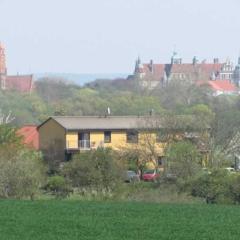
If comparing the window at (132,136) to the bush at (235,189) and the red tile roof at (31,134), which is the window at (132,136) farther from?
the bush at (235,189)

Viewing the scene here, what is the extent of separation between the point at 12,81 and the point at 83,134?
121m

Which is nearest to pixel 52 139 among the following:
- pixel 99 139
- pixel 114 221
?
pixel 99 139

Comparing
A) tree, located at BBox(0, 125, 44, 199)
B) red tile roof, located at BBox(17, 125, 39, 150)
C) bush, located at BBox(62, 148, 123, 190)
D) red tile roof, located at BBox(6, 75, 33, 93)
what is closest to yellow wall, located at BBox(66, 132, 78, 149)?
red tile roof, located at BBox(17, 125, 39, 150)

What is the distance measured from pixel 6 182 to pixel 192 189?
6086 millimetres

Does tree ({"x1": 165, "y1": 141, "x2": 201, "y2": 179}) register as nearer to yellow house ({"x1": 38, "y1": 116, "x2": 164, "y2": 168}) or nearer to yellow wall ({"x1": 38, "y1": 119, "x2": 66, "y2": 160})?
yellow house ({"x1": 38, "y1": 116, "x2": 164, "y2": 168})

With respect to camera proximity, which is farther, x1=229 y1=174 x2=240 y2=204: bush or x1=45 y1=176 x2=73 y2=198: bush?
x1=45 y1=176 x2=73 y2=198: bush

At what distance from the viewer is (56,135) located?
2382 inches

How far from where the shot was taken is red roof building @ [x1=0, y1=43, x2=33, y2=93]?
165625 millimetres

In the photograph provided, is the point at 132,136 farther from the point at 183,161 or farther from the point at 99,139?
the point at 183,161

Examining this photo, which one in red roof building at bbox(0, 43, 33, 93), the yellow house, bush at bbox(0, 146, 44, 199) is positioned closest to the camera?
bush at bbox(0, 146, 44, 199)

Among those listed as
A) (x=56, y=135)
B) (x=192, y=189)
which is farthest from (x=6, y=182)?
(x=56, y=135)

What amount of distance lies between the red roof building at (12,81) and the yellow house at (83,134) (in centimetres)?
9716

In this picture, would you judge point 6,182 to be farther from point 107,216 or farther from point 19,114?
point 19,114

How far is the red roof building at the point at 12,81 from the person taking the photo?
166 metres
